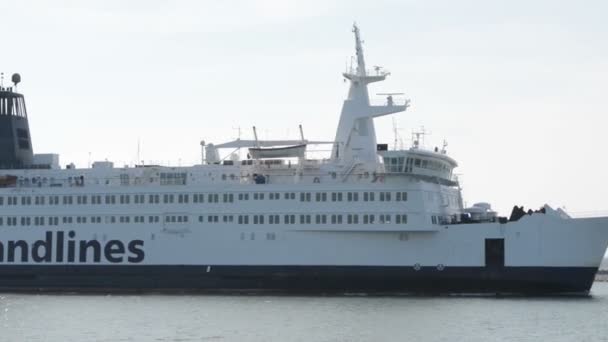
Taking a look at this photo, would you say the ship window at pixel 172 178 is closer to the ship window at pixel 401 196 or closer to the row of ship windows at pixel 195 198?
the row of ship windows at pixel 195 198

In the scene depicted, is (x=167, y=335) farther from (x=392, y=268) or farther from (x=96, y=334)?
(x=392, y=268)

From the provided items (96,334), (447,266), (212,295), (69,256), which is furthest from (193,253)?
(96,334)

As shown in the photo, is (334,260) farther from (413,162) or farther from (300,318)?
(300,318)

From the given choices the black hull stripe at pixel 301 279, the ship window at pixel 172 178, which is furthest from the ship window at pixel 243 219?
the ship window at pixel 172 178

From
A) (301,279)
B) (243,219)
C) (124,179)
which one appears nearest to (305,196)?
(243,219)

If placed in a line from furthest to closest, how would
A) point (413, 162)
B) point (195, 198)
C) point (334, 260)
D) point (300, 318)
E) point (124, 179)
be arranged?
point (124, 179), point (195, 198), point (413, 162), point (334, 260), point (300, 318)

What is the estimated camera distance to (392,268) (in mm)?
50312

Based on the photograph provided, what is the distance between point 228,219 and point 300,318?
11052 millimetres

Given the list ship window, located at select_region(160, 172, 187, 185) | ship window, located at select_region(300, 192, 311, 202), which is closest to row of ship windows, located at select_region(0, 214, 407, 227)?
ship window, located at select_region(300, 192, 311, 202)

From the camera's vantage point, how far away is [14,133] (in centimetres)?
5841

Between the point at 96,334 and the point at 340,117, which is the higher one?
the point at 340,117

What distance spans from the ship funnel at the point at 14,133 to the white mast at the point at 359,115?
1498 centimetres

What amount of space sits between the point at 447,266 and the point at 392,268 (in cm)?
224

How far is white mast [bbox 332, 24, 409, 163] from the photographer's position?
53.4m
